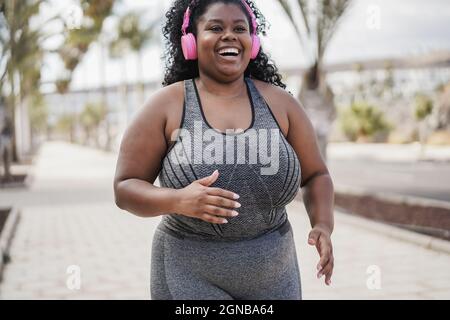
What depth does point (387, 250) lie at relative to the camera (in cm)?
675

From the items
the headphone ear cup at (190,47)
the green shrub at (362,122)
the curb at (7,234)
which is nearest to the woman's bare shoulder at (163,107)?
the headphone ear cup at (190,47)

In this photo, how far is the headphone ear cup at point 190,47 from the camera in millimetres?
1871

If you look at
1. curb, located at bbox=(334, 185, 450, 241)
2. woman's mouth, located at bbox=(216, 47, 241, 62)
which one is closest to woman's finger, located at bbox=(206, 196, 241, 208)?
woman's mouth, located at bbox=(216, 47, 241, 62)

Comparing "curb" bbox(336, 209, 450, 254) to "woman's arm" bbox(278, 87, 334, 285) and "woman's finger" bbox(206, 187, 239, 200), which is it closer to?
"woman's arm" bbox(278, 87, 334, 285)

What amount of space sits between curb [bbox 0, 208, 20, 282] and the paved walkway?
0.09 metres

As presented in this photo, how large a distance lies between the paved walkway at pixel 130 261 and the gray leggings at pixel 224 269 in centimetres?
328

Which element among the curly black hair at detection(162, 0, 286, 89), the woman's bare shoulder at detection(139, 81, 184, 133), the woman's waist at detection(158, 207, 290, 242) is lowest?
the woman's waist at detection(158, 207, 290, 242)

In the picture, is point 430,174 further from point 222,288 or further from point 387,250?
point 222,288

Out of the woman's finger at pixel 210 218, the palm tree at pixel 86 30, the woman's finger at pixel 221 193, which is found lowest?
the woman's finger at pixel 210 218

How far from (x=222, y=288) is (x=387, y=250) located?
5.28 m

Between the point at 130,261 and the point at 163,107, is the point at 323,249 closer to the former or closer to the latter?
the point at 163,107

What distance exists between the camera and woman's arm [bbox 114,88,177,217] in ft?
5.78

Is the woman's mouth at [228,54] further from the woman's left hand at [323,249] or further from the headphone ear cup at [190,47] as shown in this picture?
the woman's left hand at [323,249]

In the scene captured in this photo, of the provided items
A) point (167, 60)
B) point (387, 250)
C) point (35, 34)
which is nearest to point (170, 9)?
point (167, 60)
